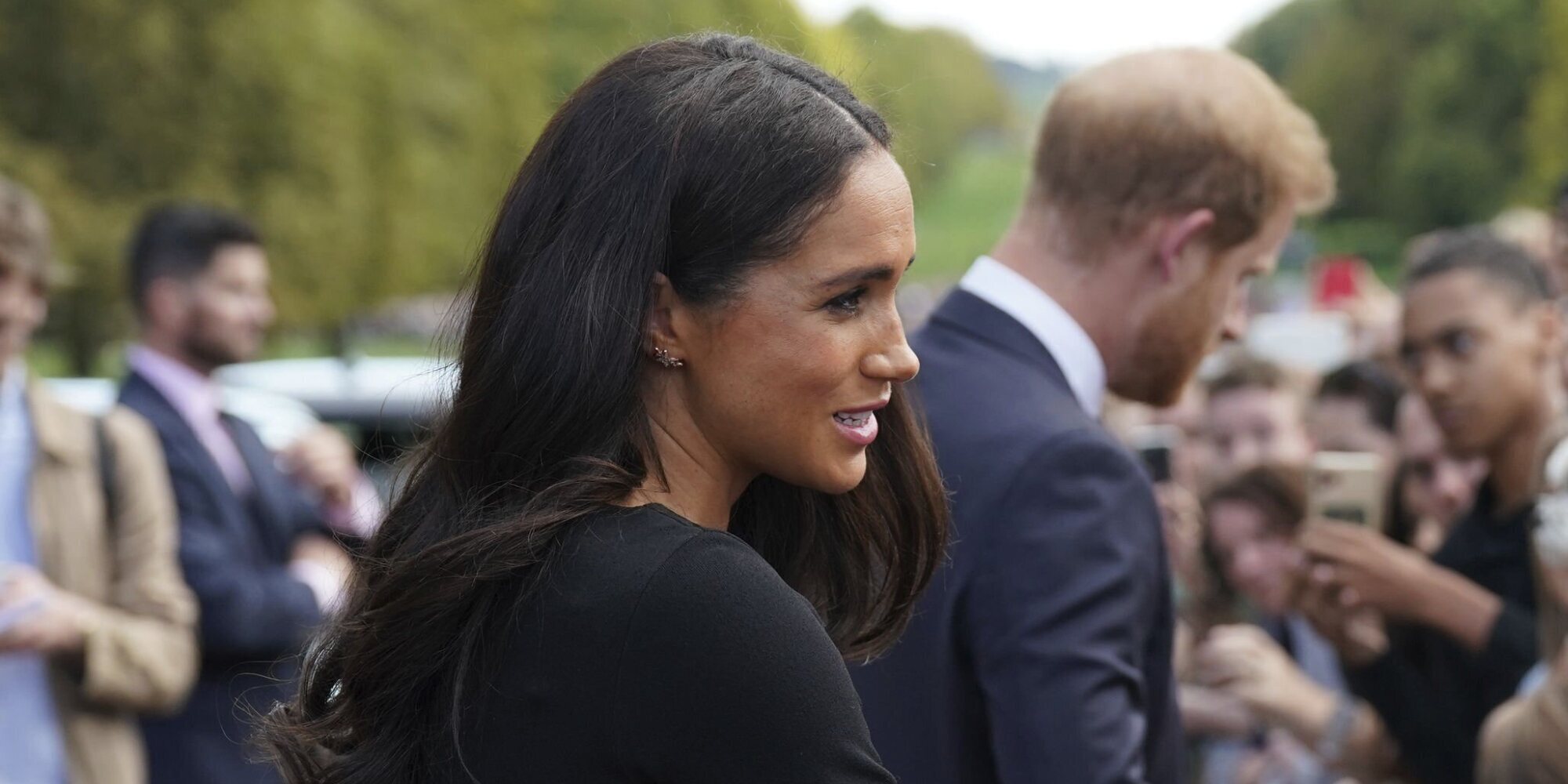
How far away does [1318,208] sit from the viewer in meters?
3.08

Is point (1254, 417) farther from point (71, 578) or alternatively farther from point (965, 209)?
point (965, 209)

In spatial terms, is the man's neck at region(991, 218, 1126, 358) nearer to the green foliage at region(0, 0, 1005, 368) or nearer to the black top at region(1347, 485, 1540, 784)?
the black top at region(1347, 485, 1540, 784)

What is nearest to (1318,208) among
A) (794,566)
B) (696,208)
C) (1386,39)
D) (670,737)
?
(794,566)

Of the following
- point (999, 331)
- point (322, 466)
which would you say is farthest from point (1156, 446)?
point (999, 331)

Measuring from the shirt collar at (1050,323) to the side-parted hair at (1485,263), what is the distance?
86.9 inches

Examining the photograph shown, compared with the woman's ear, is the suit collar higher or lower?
lower

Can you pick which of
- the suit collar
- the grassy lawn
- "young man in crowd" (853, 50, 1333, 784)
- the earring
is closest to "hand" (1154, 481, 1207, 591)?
"young man in crowd" (853, 50, 1333, 784)

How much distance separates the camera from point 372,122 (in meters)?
26.2

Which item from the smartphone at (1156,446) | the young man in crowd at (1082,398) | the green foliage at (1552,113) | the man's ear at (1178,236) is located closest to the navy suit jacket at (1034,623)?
the young man in crowd at (1082,398)

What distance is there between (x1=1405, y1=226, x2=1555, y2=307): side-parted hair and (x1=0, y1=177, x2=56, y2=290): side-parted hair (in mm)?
3437

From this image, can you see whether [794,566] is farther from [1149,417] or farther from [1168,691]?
[1149,417]

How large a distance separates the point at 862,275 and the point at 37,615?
292cm

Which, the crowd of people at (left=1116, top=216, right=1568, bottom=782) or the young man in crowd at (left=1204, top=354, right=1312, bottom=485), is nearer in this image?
the crowd of people at (left=1116, top=216, right=1568, bottom=782)

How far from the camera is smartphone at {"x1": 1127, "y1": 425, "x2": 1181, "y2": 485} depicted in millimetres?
7918
